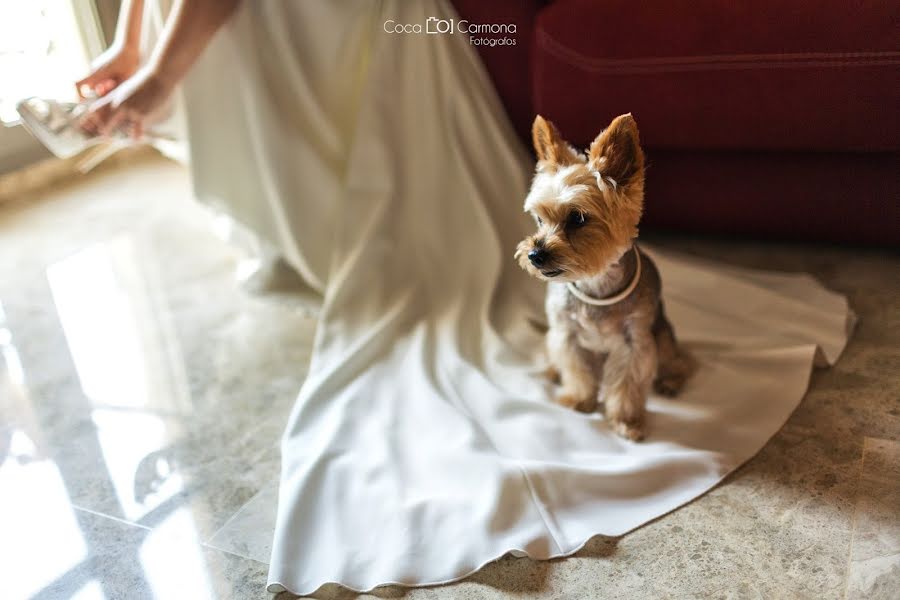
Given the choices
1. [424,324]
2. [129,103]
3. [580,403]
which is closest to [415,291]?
[424,324]

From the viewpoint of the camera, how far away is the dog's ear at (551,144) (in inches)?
49.7

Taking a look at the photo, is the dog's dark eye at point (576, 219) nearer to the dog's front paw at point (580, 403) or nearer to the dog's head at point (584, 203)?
the dog's head at point (584, 203)

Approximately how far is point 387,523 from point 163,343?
839 mm

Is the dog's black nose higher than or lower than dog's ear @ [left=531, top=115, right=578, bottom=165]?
lower

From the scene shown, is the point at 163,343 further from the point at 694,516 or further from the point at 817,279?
the point at 817,279

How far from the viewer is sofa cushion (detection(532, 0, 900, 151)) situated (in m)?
1.52

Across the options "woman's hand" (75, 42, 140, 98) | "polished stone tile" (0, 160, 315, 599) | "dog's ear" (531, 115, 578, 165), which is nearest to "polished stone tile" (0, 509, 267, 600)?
"polished stone tile" (0, 160, 315, 599)

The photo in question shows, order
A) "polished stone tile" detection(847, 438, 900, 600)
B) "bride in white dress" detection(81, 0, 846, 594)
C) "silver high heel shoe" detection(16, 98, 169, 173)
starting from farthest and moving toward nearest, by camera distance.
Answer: "silver high heel shoe" detection(16, 98, 169, 173) < "bride in white dress" detection(81, 0, 846, 594) < "polished stone tile" detection(847, 438, 900, 600)

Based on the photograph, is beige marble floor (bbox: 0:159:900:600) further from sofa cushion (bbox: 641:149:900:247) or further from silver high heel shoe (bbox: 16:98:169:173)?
silver high heel shoe (bbox: 16:98:169:173)

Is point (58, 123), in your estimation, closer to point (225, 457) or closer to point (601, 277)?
point (225, 457)

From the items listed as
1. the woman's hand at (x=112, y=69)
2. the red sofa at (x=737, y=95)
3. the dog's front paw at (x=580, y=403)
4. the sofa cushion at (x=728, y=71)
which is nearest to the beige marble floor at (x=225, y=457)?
the red sofa at (x=737, y=95)

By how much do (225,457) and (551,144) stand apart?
31.5 inches

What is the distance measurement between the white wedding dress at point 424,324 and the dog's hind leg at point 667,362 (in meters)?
0.03

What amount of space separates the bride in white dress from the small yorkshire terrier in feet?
0.19
